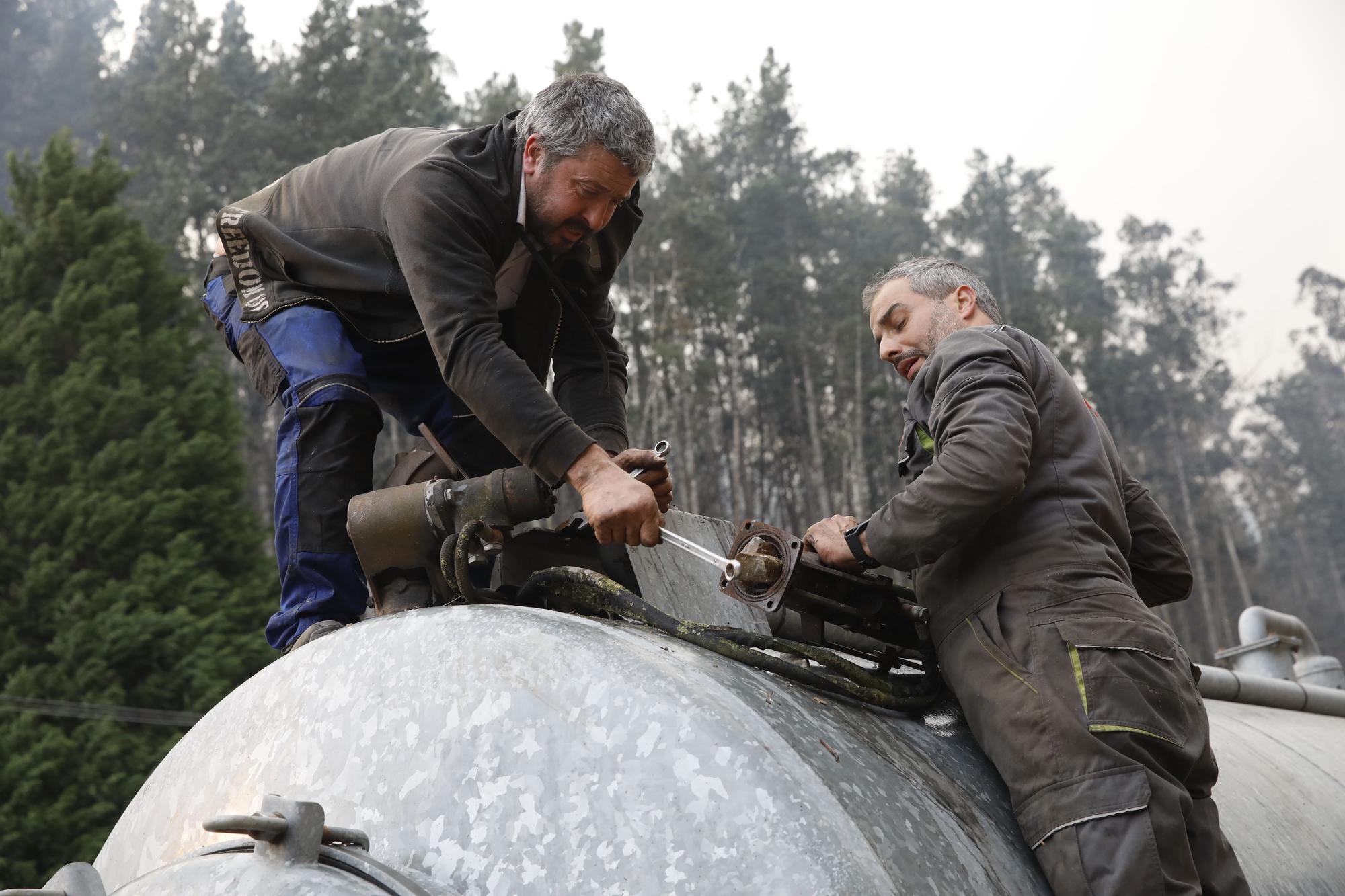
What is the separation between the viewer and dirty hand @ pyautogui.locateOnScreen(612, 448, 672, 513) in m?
2.75

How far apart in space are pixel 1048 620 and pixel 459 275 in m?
1.52

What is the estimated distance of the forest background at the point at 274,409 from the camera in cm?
1688

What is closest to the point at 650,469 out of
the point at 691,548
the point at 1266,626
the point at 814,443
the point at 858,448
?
the point at 691,548

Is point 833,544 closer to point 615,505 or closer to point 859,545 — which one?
point 859,545

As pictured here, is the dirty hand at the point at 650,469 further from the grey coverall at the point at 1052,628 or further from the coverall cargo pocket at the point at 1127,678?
the coverall cargo pocket at the point at 1127,678

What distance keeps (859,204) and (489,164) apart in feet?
197

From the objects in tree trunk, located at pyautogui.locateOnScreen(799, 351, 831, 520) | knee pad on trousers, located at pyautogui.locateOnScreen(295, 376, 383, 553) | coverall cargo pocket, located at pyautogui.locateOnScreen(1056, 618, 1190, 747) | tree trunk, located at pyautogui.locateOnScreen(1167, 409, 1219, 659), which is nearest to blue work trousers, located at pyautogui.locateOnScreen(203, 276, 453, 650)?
knee pad on trousers, located at pyautogui.locateOnScreen(295, 376, 383, 553)

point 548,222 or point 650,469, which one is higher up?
point 548,222

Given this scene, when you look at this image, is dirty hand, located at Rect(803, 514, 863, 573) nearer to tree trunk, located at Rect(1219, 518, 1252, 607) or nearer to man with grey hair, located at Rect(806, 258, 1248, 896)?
man with grey hair, located at Rect(806, 258, 1248, 896)

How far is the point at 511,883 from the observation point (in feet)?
6.01

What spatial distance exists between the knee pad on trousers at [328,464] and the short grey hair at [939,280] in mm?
1392

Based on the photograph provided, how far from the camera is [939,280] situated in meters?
3.27

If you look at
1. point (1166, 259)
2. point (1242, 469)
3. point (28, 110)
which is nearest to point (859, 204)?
point (1166, 259)

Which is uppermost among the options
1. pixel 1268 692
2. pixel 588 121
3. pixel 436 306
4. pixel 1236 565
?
pixel 588 121
